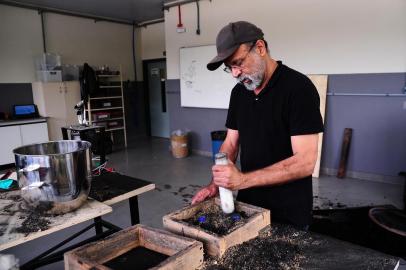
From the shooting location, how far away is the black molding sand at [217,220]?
1039 millimetres

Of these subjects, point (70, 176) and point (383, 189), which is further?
point (383, 189)

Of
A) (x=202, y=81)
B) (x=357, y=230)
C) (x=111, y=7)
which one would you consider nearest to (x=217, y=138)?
(x=202, y=81)

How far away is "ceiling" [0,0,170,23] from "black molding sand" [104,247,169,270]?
489 centimetres

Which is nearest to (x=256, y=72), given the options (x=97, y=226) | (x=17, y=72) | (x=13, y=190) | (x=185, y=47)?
(x=13, y=190)

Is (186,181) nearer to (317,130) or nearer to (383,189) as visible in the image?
(383,189)

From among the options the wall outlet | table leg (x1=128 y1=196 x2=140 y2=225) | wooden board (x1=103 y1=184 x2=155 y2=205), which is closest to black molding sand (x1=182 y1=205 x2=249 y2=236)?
wooden board (x1=103 y1=184 x2=155 y2=205)

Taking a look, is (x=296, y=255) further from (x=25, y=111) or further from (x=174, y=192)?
(x=25, y=111)

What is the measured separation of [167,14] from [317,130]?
484cm

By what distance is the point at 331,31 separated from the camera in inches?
149

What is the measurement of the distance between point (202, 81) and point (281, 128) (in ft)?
12.9

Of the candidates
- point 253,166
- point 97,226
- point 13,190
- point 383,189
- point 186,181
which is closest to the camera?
point 253,166

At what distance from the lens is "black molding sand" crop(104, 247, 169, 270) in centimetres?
94

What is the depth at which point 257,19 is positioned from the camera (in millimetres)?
4359

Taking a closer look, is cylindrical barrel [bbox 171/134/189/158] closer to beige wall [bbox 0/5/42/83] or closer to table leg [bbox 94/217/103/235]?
beige wall [bbox 0/5/42/83]
